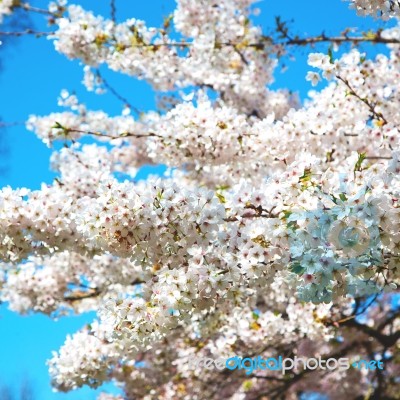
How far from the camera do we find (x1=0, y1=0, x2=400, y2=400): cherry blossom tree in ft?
10.0

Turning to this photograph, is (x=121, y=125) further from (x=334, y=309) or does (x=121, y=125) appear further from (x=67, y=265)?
(x=334, y=309)

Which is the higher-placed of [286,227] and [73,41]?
[73,41]

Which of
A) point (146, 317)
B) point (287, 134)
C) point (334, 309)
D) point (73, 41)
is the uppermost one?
point (73, 41)

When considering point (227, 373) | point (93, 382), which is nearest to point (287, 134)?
point (93, 382)

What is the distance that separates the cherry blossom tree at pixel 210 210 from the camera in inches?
120

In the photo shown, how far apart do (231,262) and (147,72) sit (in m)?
5.91

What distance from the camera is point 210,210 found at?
3.51 metres

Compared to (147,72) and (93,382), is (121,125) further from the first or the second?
(93,382)

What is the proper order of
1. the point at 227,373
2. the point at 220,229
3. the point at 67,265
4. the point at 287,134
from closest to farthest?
the point at 220,229 < the point at 287,134 < the point at 227,373 < the point at 67,265

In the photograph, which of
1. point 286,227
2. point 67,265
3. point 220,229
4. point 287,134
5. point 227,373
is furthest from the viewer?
point 67,265

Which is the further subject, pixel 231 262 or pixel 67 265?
pixel 67 265

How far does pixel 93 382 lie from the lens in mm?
5582

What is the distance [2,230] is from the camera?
4156 millimetres

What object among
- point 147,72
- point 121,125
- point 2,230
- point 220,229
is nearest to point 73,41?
point 147,72
